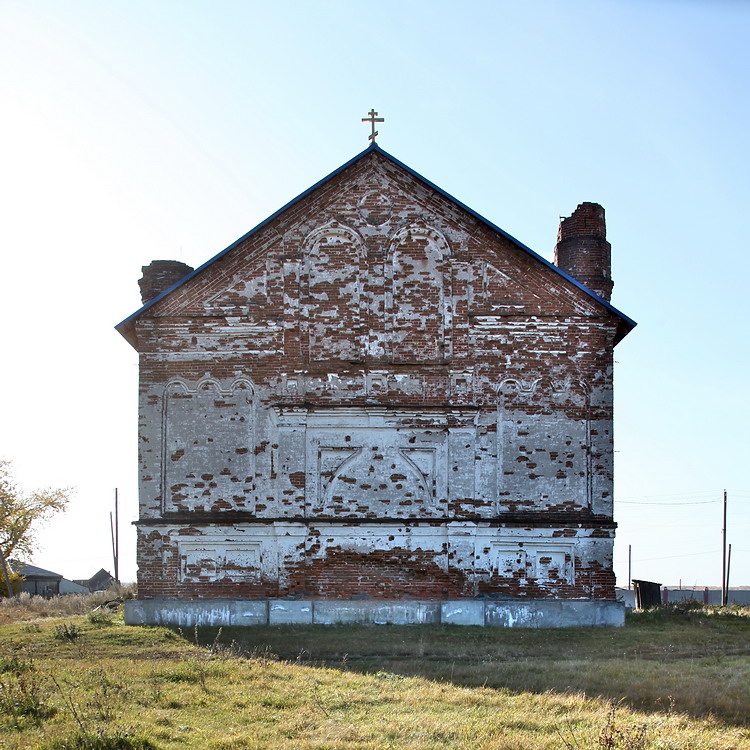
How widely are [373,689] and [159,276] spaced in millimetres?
10914

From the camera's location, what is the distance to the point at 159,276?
61.7 feet

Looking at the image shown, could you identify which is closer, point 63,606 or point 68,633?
point 68,633

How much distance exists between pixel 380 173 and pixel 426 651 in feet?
30.6

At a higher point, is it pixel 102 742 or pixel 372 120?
pixel 372 120

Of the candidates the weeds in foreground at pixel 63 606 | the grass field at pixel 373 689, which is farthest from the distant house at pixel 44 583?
the grass field at pixel 373 689

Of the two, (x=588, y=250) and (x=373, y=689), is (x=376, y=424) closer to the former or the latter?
(x=588, y=250)

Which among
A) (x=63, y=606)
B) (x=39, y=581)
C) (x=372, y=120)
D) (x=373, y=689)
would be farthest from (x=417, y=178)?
(x=39, y=581)

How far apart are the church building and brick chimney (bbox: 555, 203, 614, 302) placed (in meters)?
1.54

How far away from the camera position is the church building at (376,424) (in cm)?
1680

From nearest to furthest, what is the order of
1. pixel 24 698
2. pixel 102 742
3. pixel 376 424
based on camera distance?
pixel 102 742
pixel 24 698
pixel 376 424

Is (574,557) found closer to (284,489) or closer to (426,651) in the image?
(426,651)

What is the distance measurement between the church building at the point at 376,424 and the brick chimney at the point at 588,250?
1.54 meters

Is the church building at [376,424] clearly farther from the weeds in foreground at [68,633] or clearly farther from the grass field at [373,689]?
the weeds in foreground at [68,633]

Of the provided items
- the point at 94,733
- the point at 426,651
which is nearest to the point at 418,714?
the point at 94,733
